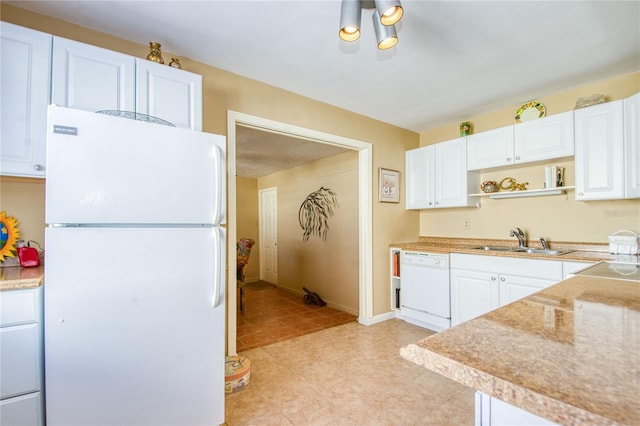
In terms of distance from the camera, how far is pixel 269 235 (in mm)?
6266

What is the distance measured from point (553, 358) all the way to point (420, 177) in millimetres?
3292

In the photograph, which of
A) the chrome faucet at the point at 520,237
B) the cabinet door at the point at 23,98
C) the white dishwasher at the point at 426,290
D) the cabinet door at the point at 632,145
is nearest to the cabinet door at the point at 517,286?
the white dishwasher at the point at 426,290

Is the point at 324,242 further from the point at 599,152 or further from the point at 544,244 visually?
the point at 599,152

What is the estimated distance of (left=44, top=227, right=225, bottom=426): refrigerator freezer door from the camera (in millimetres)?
1262

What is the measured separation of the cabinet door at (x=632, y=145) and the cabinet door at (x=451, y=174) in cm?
125

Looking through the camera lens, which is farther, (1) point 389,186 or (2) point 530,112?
(1) point 389,186

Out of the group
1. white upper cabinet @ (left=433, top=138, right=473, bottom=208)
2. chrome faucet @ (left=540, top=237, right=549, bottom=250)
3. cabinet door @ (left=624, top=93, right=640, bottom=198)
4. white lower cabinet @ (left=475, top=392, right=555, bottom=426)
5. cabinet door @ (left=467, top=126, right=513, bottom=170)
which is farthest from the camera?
white upper cabinet @ (left=433, top=138, right=473, bottom=208)

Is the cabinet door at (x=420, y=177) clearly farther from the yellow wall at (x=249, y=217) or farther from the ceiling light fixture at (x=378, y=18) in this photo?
the yellow wall at (x=249, y=217)

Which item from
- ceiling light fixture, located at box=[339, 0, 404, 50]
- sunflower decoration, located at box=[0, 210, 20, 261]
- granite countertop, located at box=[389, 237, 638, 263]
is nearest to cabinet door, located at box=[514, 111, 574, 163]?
granite countertop, located at box=[389, 237, 638, 263]

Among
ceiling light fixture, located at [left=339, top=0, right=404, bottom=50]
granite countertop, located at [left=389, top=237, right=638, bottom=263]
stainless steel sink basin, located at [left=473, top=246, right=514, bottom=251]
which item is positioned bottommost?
stainless steel sink basin, located at [left=473, top=246, right=514, bottom=251]

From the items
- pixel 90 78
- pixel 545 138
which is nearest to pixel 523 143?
pixel 545 138

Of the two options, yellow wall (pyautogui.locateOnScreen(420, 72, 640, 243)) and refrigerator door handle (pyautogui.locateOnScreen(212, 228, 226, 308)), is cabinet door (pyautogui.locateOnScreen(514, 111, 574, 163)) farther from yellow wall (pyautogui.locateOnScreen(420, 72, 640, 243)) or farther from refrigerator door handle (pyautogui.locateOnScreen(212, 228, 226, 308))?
refrigerator door handle (pyautogui.locateOnScreen(212, 228, 226, 308))

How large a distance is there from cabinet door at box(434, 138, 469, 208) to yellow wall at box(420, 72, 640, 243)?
324 mm

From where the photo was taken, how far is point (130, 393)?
1380mm
